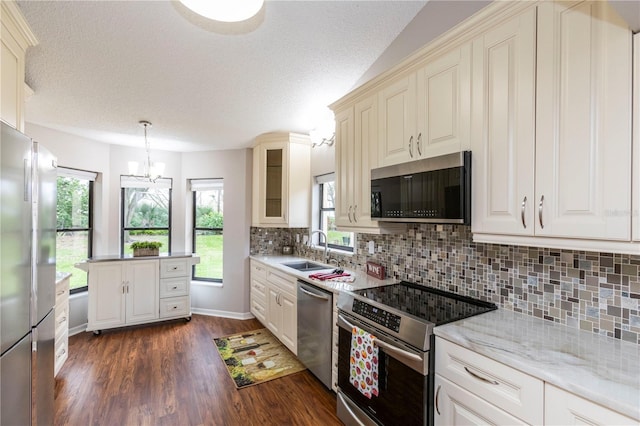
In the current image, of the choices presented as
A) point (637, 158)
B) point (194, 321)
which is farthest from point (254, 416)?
point (637, 158)

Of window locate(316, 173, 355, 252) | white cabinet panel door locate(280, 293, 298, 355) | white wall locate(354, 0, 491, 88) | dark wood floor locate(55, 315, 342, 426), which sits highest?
white wall locate(354, 0, 491, 88)

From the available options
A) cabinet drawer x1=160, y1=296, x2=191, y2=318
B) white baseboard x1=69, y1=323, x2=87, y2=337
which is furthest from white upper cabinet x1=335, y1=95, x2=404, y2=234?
white baseboard x1=69, y1=323, x2=87, y2=337

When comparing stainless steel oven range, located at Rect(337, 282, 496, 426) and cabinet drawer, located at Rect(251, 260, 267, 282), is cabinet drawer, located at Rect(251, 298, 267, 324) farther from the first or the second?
stainless steel oven range, located at Rect(337, 282, 496, 426)

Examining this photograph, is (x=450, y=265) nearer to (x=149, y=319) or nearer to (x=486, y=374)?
(x=486, y=374)

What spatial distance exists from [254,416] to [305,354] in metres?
0.66

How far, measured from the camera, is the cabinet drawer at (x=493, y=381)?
1.10 meters

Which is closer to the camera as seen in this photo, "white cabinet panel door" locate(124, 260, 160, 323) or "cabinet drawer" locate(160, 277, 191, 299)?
"white cabinet panel door" locate(124, 260, 160, 323)

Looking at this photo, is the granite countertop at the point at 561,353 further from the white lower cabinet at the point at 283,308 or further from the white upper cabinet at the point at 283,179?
the white upper cabinet at the point at 283,179

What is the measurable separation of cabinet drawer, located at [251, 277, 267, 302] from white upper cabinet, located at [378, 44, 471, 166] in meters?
2.29


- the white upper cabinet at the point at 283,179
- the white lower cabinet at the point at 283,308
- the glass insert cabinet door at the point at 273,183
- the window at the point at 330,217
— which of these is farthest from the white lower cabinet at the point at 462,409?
the glass insert cabinet door at the point at 273,183

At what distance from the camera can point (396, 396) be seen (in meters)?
1.62

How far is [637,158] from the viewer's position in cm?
104

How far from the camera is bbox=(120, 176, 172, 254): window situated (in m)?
4.25

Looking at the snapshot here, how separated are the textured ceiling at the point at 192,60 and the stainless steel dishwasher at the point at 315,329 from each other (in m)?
1.84
